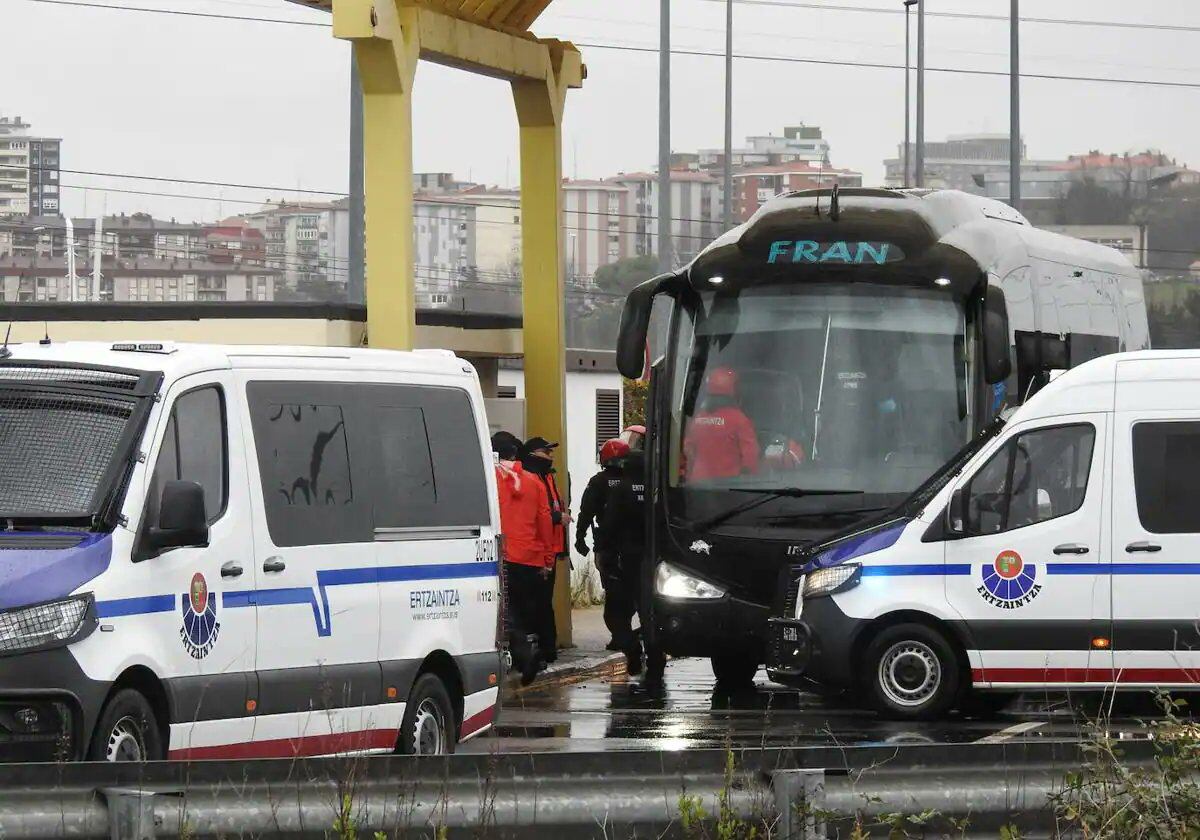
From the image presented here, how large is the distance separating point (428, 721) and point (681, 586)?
4780 millimetres

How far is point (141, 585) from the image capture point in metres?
8.52

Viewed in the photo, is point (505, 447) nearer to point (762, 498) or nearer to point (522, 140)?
point (762, 498)

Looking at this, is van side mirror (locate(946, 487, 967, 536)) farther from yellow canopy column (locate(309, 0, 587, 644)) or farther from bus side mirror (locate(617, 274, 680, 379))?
yellow canopy column (locate(309, 0, 587, 644))

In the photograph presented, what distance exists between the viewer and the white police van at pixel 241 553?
27.0ft

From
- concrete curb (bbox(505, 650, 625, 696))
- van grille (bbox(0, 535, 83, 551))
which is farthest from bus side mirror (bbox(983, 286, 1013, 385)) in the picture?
van grille (bbox(0, 535, 83, 551))

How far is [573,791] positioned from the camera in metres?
6.54

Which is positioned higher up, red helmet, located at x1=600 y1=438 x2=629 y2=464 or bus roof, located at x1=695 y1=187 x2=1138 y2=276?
bus roof, located at x1=695 y1=187 x2=1138 y2=276

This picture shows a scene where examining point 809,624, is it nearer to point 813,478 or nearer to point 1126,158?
point 813,478

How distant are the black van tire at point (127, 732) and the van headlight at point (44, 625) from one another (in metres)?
0.37

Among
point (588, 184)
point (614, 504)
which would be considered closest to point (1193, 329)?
point (588, 184)

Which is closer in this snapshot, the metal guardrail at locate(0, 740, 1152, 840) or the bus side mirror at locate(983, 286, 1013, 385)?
the metal guardrail at locate(0, 740, 1152, 840)

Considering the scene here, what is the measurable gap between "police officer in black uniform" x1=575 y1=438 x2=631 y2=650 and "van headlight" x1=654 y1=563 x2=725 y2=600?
2.17 meters

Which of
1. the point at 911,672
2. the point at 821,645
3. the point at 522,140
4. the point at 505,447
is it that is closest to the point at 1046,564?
the point at 911,672

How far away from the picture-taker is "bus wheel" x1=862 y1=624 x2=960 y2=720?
44.1 feet
